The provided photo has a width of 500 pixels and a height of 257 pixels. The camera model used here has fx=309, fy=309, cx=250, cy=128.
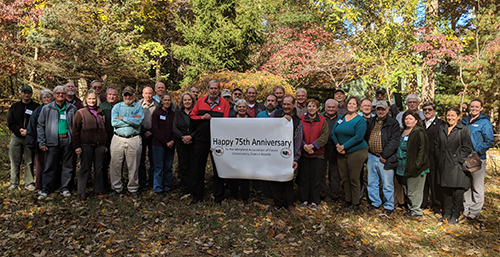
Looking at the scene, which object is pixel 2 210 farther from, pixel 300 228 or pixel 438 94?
pixel 438 94

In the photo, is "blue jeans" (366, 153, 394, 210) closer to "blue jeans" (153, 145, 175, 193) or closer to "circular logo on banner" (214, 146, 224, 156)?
"circular logo on banner" (214, 146, 224, 156)

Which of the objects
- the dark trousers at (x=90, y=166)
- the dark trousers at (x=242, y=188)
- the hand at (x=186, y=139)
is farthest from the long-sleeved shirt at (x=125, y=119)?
the dark trousers at (x=242, y=188)

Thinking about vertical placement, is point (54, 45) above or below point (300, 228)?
above

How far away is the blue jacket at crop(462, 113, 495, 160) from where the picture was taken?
5.48 m

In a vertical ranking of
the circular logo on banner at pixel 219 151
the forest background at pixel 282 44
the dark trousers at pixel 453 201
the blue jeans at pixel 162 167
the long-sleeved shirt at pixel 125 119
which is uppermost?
the forest background at pixel 282 44

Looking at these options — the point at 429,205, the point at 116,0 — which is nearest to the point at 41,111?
the point at 429,205

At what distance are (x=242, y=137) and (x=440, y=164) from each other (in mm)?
3531

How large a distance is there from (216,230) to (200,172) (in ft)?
4.29

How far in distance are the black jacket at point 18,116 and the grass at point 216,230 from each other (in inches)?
52.4

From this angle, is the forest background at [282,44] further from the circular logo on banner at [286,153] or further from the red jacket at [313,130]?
the circular logo on banner at [286,153]

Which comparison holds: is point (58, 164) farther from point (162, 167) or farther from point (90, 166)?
point (162, 167)

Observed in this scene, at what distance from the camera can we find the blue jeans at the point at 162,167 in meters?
6.40

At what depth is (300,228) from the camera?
16.4 ft

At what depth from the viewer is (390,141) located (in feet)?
18.0
